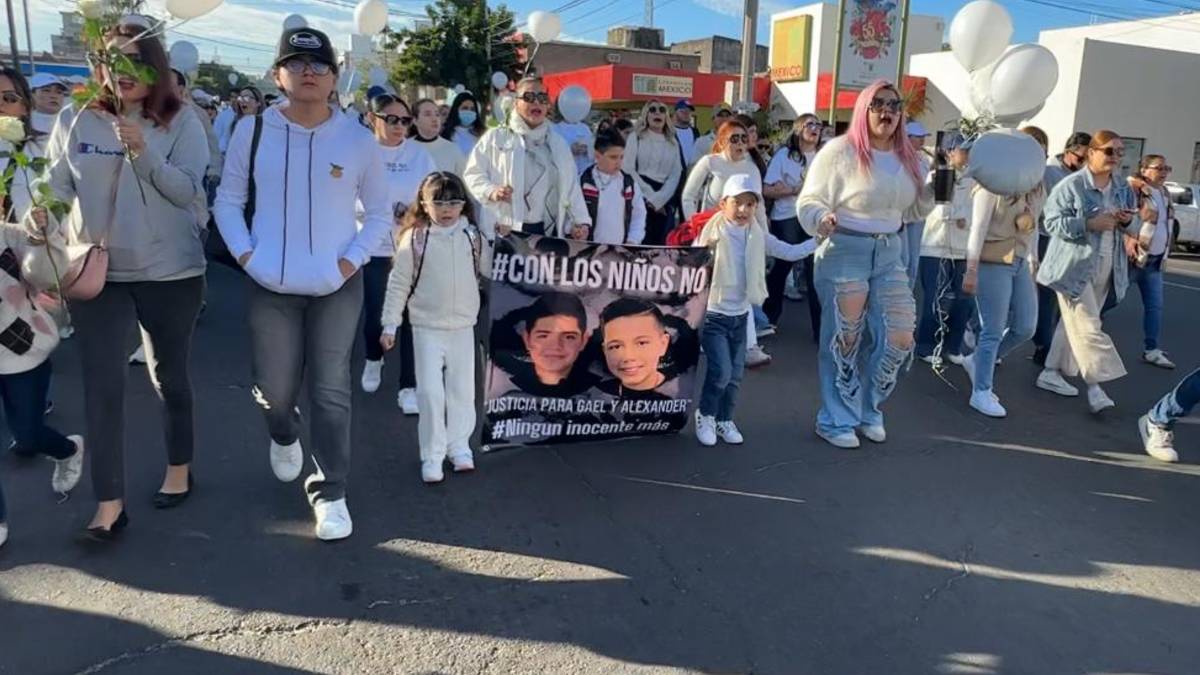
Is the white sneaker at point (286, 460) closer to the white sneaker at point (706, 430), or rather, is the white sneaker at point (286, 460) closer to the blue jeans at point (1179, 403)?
the white sneaker at point (706, 430)

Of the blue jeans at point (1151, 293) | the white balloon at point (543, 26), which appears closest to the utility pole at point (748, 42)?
the white balloon at point (543, 26)

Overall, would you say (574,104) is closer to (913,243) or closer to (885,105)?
(913,243)

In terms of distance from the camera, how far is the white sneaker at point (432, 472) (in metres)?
4.35

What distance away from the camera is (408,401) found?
17.7ft

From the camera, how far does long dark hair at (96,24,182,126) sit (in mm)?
3289

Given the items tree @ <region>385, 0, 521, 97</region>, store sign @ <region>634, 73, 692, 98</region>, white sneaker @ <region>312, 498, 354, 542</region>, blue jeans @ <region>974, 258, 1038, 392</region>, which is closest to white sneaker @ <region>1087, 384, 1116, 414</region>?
blue jeans @ <region>974, 258, 1038, 392</region>

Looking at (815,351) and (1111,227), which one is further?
(815,351)

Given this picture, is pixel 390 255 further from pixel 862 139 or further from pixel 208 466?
pixel 862 139

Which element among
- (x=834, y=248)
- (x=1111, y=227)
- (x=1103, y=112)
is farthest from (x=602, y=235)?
(x=1103, y=112)

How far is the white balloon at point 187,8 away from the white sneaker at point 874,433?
4.14 m

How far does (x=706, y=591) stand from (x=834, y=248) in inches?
92.3

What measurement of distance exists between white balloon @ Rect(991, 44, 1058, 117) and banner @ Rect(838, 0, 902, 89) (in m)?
16.1

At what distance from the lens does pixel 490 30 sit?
Result: 134ft

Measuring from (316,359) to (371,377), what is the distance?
2223mm
